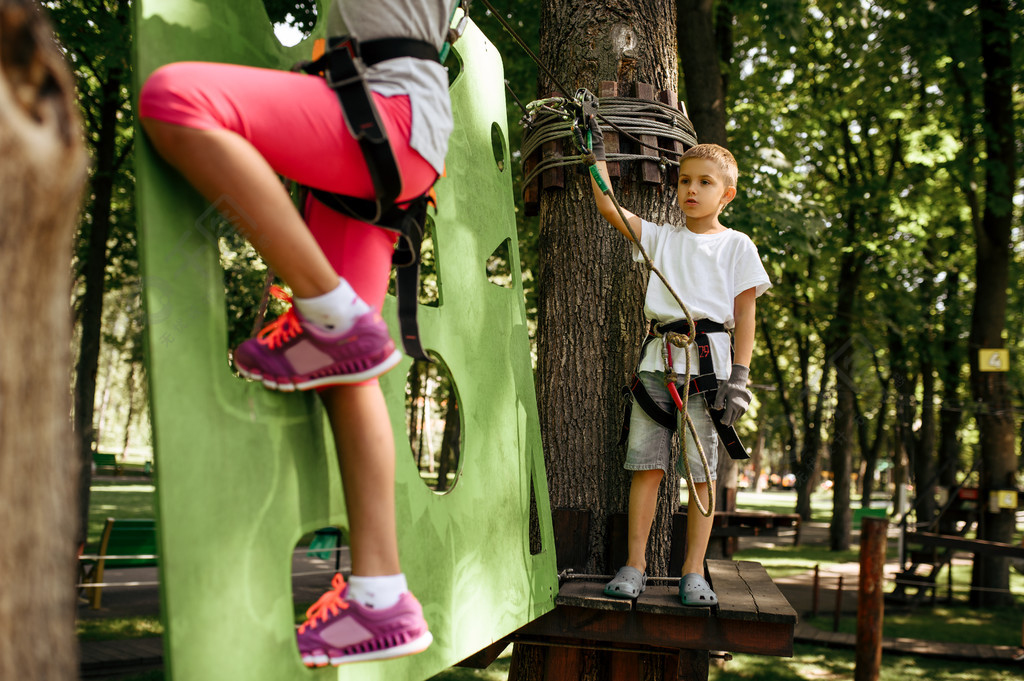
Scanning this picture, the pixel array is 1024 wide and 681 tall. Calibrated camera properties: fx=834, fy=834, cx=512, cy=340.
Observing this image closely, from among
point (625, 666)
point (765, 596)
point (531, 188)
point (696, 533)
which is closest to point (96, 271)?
point (531, 188)

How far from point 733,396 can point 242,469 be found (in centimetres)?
192

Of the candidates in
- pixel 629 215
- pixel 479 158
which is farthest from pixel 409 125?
pixel 629 215

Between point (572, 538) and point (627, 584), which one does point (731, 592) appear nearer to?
point (627, 584)

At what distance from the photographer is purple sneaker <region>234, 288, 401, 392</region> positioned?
1703 mm

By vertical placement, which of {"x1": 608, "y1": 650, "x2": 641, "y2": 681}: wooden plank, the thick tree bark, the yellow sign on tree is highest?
the thick tree bark

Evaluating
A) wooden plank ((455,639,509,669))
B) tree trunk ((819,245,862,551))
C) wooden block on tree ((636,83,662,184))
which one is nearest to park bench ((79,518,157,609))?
wooden plank ((455,639,509,669))

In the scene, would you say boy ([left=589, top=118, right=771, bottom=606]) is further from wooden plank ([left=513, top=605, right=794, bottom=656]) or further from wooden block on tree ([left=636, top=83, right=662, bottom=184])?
wooden block on tree ([left=636, top=83, right=662, bottom=184])

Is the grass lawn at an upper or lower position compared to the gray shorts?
lower

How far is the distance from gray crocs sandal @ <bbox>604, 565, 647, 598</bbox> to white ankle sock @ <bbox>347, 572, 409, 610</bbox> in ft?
4.62

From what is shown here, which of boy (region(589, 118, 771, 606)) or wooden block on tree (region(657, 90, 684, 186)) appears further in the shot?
wooden block on tree (region(657, 90, 684, 186))

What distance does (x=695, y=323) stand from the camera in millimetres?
3158

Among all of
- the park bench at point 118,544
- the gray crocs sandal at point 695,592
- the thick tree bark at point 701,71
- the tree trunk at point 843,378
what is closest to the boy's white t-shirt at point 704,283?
the gray crocs sandal at point 695,592

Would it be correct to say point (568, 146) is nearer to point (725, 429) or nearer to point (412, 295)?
point (725, 429)

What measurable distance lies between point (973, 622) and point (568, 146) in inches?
425
